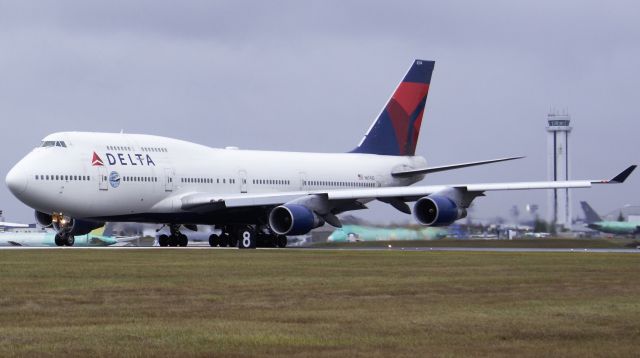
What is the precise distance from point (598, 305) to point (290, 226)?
2858 centimetres

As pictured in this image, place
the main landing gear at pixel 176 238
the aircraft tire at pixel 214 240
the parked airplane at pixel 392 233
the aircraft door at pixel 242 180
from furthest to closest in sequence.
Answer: the aircraft tire at pixel 214 240, the parked airplane at pixel 392 233, the main landing gear at pixel 176 238, the aircraft door at pixel 242 180

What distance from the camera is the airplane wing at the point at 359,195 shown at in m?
47.2

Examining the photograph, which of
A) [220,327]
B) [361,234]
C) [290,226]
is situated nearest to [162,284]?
[220,327]

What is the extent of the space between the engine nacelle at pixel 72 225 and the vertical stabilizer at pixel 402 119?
51.0 feet

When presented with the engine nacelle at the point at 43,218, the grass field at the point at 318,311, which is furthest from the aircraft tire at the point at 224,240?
the grass field at the point at 318,311

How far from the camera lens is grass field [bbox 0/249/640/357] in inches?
521

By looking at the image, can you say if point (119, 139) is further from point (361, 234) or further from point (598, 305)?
point (598, 305)

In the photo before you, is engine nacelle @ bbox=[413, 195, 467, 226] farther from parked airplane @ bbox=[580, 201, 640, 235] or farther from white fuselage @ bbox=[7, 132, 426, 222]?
parked airplane @ bbox=[580, 201, 640, 235]

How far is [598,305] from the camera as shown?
18094mm

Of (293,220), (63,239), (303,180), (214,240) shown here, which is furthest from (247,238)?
(63,239)

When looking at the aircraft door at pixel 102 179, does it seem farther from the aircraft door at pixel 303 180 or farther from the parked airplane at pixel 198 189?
the aircraft door at pixel 303 180

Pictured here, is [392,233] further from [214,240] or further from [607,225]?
[607,225]

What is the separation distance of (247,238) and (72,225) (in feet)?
23.5

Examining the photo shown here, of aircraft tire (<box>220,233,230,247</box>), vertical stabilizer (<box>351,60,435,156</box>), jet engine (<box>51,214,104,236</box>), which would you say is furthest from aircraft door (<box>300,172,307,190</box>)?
jet engine (<box>51,214,104,236</box>)
